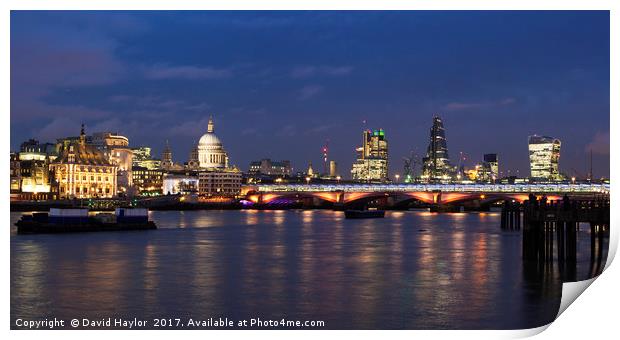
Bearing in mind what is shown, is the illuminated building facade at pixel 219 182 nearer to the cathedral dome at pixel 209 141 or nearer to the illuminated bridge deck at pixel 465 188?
the illuminated bridge deck at pixel 465 188

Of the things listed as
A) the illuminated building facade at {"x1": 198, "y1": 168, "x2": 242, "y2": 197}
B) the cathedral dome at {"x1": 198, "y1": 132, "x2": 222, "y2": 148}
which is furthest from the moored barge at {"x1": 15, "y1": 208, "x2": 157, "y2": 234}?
the cathedral dome at {"x1": 198, "y1": 132, "x2": 222, "y2": 148}

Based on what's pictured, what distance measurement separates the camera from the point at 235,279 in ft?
64.0

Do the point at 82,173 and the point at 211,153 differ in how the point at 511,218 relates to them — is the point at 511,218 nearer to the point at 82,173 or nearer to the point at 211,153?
the point at 82,173

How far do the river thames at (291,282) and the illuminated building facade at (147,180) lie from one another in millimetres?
79724

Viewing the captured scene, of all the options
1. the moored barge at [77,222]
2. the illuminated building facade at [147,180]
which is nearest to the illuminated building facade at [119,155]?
the illuminated building facade at [147,180]

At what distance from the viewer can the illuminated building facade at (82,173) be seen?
80000 millimetres

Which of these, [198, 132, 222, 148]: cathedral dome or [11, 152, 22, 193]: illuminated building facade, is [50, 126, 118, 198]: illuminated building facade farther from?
[198, 132, 222, 148]: cathedral dome

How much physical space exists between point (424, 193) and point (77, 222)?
139ft

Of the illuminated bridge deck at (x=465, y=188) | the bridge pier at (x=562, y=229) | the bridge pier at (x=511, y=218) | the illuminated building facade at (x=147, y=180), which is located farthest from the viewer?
the illuminated building facade at (x=147, y=180)

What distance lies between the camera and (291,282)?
62.4 feet
